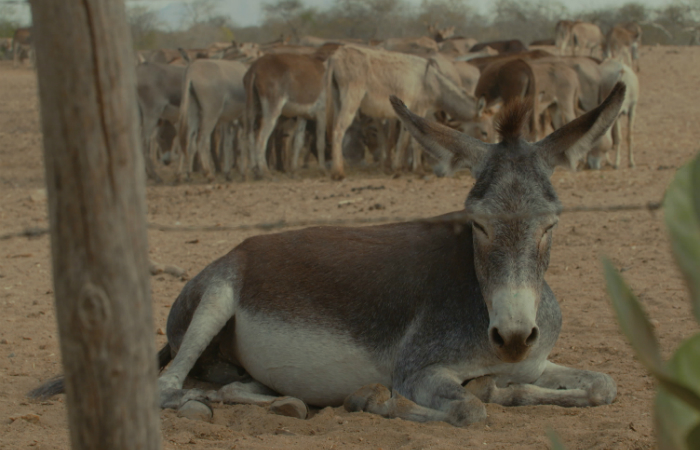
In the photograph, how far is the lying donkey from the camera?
139 inches

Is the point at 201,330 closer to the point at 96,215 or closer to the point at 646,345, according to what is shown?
the point at 96,215

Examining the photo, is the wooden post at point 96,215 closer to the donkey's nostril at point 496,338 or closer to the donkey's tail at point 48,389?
the donkey's nostril at point 496,338

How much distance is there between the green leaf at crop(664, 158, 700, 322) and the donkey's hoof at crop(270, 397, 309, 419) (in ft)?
10.1

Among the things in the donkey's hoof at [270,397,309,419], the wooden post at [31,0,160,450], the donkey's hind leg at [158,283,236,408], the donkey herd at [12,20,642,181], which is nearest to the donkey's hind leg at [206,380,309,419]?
the donkey's hoof at [270,397,309,419]

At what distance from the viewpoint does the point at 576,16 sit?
173ft

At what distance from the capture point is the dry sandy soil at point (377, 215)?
3.49 meters

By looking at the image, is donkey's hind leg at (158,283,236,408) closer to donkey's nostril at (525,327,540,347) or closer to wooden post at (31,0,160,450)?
donkey's nostril at (525,327,540,347)

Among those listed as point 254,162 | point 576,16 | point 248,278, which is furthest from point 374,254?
point 576,16

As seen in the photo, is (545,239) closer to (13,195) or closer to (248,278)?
(248,278)

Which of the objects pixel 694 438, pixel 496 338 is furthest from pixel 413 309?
pixel 694 438

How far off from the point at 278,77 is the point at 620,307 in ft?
46.1

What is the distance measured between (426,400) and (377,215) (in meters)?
6.03

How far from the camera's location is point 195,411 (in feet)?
12.8

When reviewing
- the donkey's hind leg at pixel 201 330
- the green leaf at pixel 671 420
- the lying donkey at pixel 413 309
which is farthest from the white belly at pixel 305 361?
the green leaf at pixel 671 420
